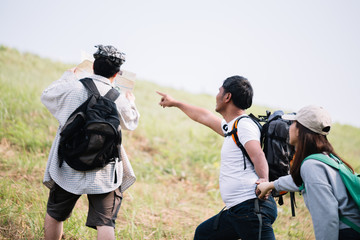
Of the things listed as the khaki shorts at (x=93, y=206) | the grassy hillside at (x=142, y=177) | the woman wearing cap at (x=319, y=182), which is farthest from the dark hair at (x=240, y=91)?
the grassy hillside at (x=142, y=177)

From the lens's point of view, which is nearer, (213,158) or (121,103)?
(121,103)

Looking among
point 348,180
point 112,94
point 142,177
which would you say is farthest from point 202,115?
point 142,177

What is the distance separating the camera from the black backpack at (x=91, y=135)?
7.78 feet

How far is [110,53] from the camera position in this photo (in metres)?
2.56

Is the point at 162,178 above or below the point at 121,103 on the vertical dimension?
below

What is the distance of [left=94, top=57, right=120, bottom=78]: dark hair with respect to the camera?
8.54 feet

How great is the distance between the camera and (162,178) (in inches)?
253

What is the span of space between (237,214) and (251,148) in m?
0.56

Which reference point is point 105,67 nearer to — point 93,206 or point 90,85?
point 90,85

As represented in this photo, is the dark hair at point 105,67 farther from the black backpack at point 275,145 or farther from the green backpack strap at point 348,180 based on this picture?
the green backpack strap at point 348,180

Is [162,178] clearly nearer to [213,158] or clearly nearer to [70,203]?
[213,158]

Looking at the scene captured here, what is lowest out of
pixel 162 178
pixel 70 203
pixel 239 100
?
pixel 162 178

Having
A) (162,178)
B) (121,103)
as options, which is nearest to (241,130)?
(121,103)

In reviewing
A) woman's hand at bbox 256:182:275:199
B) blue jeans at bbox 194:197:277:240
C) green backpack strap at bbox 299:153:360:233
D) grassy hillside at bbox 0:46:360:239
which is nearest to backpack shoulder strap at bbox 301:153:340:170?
green backpack strap at bbox 299:153:360:233
